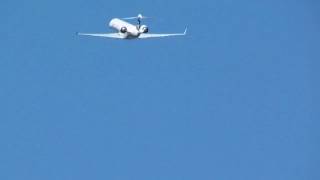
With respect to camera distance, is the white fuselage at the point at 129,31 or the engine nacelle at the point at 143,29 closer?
the white fuselage at the point at 129,31

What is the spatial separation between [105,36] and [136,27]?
2002 millimetres

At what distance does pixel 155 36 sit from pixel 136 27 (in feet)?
3.49

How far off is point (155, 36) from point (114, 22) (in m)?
2.41

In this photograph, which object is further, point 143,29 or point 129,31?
point 143,29

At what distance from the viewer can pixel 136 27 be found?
4128 centimetres

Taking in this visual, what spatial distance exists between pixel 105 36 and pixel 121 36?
159 cm

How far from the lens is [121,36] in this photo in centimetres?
4116

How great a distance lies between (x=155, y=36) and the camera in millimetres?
40594

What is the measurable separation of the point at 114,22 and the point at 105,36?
8.92 feet

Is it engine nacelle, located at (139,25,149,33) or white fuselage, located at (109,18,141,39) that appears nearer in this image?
white fuselage, located at (109,18,141,39)

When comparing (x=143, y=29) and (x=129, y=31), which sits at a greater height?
(x=143, y=29)

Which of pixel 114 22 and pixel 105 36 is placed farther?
pixel 114 22
